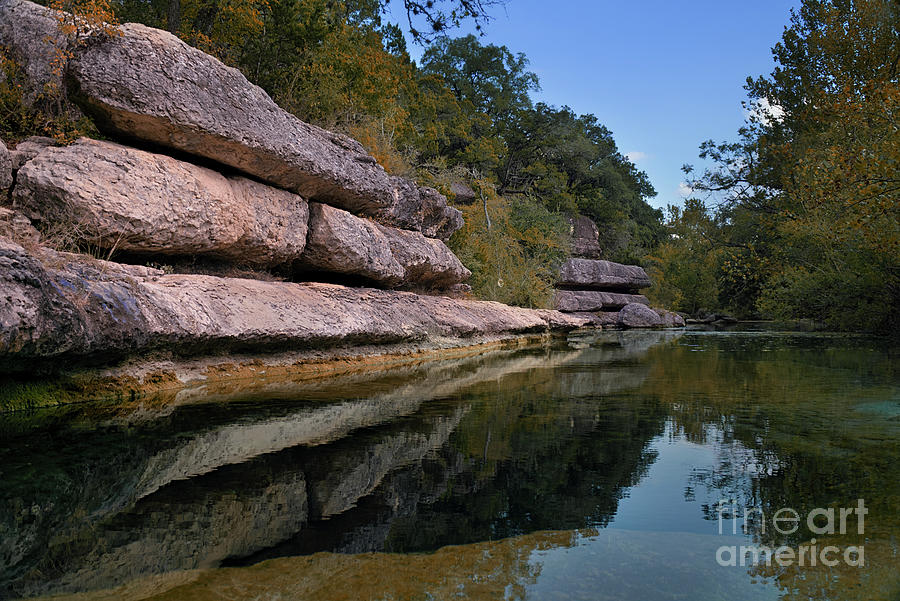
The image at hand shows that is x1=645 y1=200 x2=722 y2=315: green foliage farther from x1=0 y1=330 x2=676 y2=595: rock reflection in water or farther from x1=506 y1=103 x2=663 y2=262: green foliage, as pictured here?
x1=0 y1=330 x2=676 y2=595: rock reflection in water

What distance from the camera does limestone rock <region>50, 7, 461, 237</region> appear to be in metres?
8.41

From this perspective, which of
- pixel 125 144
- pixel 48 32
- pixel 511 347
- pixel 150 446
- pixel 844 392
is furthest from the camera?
pixel 511 347

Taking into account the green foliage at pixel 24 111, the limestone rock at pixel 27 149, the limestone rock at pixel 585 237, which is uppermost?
the limestone rock at pixel 585 237

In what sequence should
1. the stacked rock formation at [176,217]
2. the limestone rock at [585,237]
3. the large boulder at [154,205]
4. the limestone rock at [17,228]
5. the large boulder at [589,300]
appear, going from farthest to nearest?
the limestone rock at [585,237]
the large boulder at [589,300]
the large boulder at [154,205]
the limestone rock at [17,228]
the stacked rock formation at [176,217]

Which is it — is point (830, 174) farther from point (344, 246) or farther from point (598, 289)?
point (598, 289)

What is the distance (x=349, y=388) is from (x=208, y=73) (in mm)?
5976

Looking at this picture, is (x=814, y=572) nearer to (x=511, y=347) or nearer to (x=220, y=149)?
(x=220, y=149)

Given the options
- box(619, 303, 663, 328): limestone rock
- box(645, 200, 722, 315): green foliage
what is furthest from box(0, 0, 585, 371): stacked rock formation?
box(645, 200, 722, 315): green foliage

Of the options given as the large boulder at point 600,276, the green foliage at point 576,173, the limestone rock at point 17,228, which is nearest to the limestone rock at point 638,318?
the large boulder at point 600,276

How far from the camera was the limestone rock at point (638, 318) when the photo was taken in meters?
33.8

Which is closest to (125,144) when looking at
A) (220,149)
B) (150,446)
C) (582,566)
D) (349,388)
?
(220,149)

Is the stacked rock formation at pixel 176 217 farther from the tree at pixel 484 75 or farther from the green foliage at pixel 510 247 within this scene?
the tree at pixel 484 75

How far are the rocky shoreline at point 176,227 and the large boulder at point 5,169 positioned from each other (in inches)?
0.8

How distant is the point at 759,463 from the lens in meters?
4.02
